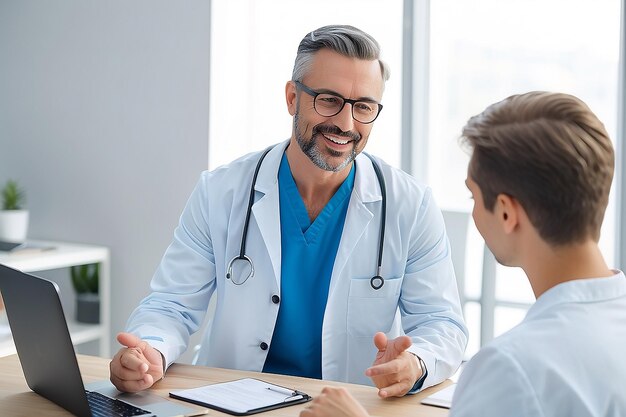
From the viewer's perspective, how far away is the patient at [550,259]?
1.04m

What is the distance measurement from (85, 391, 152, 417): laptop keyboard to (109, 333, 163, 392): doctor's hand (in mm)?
48

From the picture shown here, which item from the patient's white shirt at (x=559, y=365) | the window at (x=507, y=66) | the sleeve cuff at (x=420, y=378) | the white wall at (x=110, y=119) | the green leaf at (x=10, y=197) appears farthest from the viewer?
the green leaf at (x=10, y=197)

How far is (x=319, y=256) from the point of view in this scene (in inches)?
82.4

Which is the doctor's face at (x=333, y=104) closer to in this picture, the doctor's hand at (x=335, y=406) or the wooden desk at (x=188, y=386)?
the wooden desk at (x=188, y=386)

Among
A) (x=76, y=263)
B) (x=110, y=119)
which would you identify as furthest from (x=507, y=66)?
(x=76, y=263)

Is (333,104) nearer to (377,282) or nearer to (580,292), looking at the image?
(377,282)

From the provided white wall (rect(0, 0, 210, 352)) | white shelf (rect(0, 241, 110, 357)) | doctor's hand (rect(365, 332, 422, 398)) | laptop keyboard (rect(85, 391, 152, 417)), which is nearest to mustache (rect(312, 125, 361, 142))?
doctor's hand (rect(365, 332, 422, 398))

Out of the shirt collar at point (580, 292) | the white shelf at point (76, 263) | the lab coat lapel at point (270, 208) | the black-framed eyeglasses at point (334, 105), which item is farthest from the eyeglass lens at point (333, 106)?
the white shelf at point (76, 263)

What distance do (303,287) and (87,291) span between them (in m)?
1.72

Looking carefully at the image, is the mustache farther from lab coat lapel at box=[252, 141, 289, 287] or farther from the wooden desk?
the wooden desk

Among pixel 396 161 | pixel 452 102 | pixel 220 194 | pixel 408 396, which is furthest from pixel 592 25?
pixel 408 396

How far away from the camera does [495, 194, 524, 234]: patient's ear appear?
1141 millimetres

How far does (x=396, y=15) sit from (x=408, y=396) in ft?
6.14

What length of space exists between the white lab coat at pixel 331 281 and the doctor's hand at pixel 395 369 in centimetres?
27
